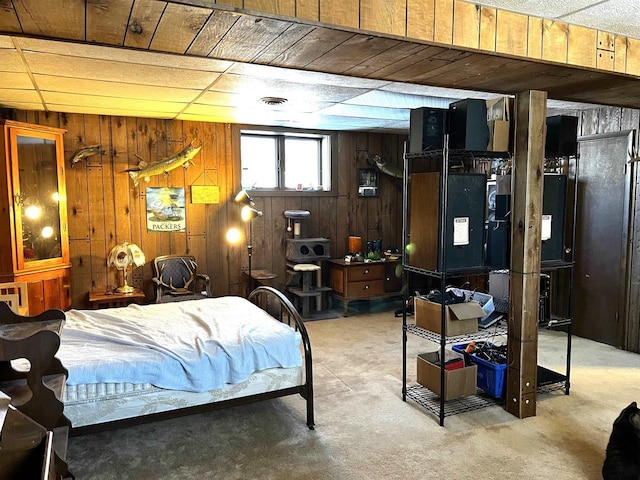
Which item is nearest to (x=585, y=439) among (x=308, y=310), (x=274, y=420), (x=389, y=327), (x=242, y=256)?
(x=274, y=420)

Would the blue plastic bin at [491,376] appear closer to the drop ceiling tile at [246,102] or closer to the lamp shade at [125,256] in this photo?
the drop ceiling tile at [246,102]

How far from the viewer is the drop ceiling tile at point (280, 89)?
3.56 metres

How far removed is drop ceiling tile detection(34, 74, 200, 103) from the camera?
3.53m

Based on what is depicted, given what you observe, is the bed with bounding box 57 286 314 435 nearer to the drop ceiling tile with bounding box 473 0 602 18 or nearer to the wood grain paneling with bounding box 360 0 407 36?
the wood grain paneling with bounding box 360 0 407 36

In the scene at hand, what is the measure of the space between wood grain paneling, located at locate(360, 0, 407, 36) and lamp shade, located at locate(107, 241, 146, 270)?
386cm

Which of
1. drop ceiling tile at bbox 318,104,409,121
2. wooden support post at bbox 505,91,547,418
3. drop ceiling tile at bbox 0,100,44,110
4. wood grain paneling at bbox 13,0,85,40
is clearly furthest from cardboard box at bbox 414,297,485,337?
drop ceiling tile at bbox 0,100,44,110

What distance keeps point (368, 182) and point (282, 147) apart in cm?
132

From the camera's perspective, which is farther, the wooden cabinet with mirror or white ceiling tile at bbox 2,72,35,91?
the wooden cabinet with mirror

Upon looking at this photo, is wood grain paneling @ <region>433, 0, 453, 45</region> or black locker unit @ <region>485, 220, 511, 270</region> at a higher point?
wood grain paneling @ <region>433, 0, 453, 45</region>

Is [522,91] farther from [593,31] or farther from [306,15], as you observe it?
[306,15]

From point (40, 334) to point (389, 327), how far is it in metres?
4.23

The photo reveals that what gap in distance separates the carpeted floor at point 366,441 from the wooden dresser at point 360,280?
2087 mm

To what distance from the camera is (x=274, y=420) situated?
3.14 meters

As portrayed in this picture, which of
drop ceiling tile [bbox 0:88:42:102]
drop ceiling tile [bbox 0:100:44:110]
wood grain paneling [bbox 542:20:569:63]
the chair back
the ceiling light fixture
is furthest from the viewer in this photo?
the chair back
